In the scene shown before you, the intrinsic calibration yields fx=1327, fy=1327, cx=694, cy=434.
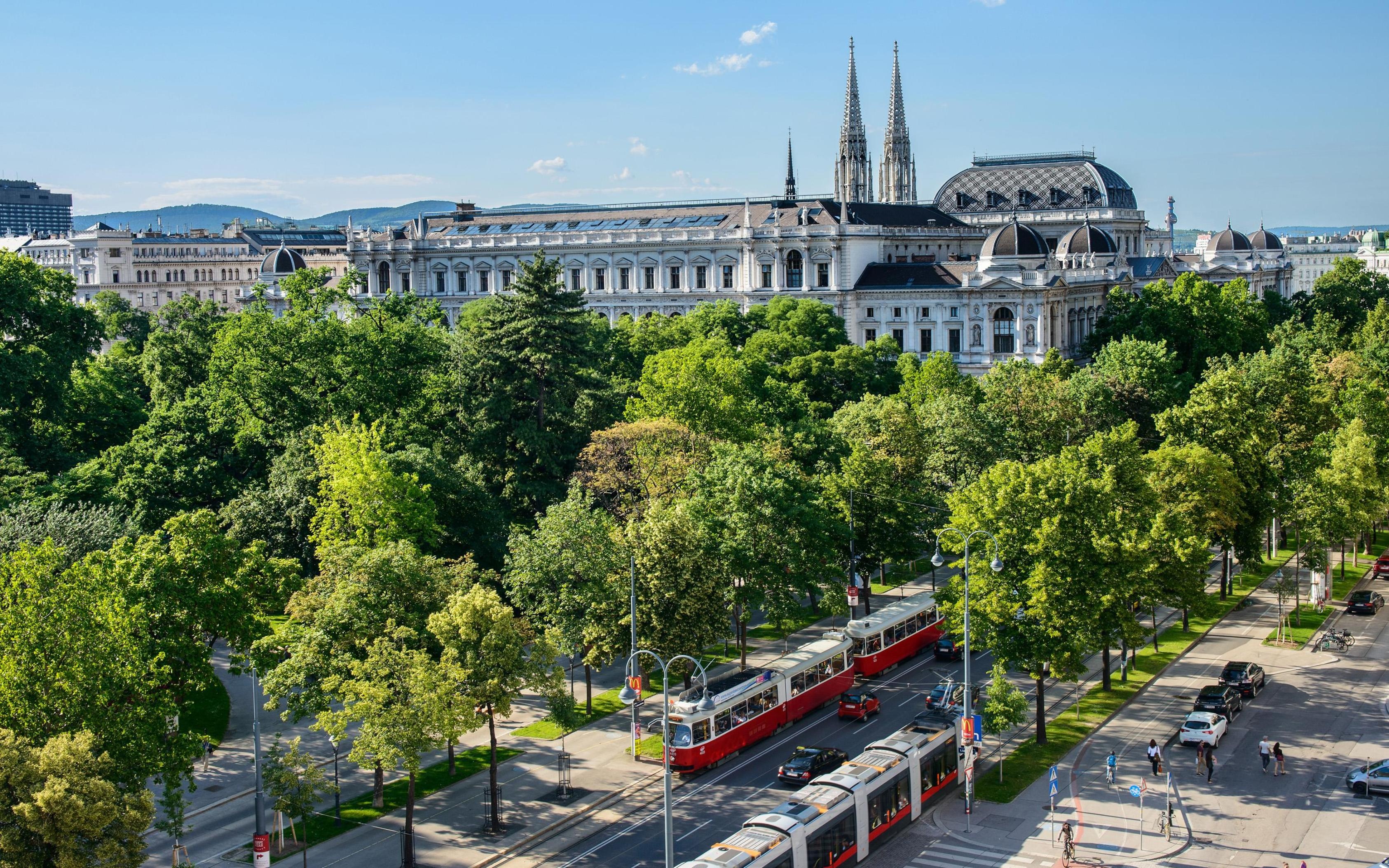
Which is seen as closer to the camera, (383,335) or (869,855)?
(869,855)

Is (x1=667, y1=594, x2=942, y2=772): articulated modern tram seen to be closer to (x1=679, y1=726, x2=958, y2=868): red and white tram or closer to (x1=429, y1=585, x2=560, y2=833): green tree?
(x1=429, y1=585, x2=560, y2=833): green tree

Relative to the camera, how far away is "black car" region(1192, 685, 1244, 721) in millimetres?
52000

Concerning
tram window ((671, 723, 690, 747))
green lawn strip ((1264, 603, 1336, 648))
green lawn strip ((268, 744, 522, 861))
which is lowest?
green lawn strip ((268, 744, 522, 861))

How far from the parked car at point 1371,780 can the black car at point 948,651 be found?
19.3 metres

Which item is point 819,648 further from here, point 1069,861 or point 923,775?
point 1069,861

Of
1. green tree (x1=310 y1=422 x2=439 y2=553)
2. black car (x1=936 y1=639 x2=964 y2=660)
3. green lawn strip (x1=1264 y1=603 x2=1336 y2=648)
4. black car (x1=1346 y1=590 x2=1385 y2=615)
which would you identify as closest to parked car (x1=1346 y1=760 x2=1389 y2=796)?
green lawn strip (x1=1264 y1=603 x2=1336 y2=648)

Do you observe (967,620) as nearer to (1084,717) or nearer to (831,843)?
(831,843)

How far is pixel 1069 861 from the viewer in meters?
40.0

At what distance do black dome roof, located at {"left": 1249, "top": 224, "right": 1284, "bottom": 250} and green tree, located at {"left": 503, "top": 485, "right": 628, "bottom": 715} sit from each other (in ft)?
526

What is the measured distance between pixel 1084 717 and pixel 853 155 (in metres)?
148

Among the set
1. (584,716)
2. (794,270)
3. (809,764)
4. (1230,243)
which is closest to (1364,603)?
(809,764)

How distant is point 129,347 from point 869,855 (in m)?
98.8

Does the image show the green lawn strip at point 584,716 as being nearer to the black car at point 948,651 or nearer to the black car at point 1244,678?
the black car at point 948,651

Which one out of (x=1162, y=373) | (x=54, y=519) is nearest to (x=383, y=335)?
(x=54, y=519)
